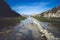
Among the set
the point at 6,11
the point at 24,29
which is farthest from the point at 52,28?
the point at 6,11

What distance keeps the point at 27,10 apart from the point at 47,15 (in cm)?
52

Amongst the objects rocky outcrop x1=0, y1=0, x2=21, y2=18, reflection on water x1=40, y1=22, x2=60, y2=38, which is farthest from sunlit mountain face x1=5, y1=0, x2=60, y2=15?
reflection on water x1=40, y1=22, x2=60, y2=38

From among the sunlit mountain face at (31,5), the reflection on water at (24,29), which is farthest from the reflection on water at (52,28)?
the sunlit mountain face at (31,5)

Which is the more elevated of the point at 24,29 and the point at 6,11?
the point at 6,11

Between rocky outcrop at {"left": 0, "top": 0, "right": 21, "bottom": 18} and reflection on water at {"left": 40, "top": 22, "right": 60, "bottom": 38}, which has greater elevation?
rocky outcrop at {"left": 0, "top": 0, "right": 21, "bottom": 18}

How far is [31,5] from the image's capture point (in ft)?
13.9

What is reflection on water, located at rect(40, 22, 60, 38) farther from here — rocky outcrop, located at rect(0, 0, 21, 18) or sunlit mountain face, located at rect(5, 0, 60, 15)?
rocky outcrop, located at rect(0, 0, 21, 18)

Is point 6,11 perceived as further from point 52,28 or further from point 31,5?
point 52,28

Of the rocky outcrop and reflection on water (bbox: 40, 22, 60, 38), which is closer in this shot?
reflection on water (bbox: 40, 22, 60, 38)

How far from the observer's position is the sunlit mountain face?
4.17m

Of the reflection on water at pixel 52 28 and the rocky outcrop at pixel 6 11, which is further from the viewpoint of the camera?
the rocky outcrop at pixel 6 11

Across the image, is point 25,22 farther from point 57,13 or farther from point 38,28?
point 57,13

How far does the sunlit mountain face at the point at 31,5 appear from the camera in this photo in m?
4.17

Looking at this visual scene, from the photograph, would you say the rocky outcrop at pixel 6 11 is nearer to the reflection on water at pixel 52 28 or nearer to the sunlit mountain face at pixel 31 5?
the sunlit mountain face at pixel 31 5
